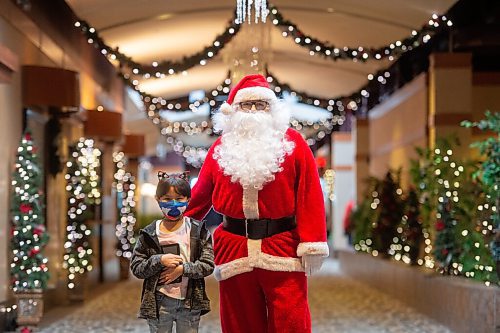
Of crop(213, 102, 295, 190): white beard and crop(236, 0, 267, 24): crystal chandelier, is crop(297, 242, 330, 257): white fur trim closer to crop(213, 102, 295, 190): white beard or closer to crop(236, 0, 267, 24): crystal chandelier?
crop(213, 102, 295, 190): white beard

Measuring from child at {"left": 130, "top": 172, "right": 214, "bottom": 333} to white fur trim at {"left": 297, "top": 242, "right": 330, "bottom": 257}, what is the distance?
0.46m

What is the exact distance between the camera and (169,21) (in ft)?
39.2

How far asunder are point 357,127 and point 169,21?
761cm

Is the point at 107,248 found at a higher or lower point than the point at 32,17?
lower

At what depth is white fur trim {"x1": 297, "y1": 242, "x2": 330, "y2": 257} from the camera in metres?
4.74

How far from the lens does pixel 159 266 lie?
4.45m

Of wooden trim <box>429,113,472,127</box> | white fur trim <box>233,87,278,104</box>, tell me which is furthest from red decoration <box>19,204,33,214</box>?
wooden trim <box>429,113,472,127</box>

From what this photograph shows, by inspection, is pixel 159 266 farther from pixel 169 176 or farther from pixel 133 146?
pixel 133 146

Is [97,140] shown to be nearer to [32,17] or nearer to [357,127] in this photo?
[32,17]

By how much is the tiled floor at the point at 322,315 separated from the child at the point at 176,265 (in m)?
3.20

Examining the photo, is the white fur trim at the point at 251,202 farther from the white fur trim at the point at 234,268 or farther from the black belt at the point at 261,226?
the white fur trim at the point at 234,268

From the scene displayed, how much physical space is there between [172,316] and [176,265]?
0.28m

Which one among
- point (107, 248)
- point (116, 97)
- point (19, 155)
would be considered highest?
point (116, 97)

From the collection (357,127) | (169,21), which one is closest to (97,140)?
(169,21)
